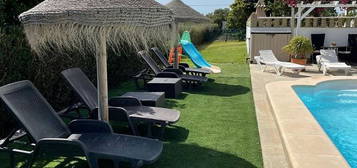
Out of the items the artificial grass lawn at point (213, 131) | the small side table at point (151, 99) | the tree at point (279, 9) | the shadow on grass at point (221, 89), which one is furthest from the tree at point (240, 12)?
the small side table at point (151, 99)

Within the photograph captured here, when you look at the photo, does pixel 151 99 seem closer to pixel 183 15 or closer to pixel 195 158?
pixel 195 158

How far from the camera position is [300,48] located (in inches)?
A: 570

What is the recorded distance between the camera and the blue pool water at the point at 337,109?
19.9ft

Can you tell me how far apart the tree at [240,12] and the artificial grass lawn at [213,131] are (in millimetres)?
34642

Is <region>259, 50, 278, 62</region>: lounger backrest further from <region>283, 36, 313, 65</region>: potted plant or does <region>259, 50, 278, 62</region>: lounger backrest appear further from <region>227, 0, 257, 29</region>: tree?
<region>227, 0, 257, 29</region>: tree

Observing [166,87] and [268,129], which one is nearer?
[268,129]

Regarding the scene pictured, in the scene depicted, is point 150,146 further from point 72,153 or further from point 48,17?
point 48,17

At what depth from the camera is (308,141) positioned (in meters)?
4.89

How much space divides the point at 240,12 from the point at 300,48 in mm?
31250

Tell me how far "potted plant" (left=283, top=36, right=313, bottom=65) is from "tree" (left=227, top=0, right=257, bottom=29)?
28211 millimetres

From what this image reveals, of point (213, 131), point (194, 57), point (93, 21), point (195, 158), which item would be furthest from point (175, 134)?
point (194, 57)

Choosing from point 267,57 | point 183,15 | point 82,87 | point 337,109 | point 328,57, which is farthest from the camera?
point 267,57

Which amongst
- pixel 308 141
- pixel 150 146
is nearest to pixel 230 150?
pixel 308 141

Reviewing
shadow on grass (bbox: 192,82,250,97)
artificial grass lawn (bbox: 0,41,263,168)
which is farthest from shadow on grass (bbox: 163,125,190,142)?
shadow on grass (bbox: 192,82,250,97)
